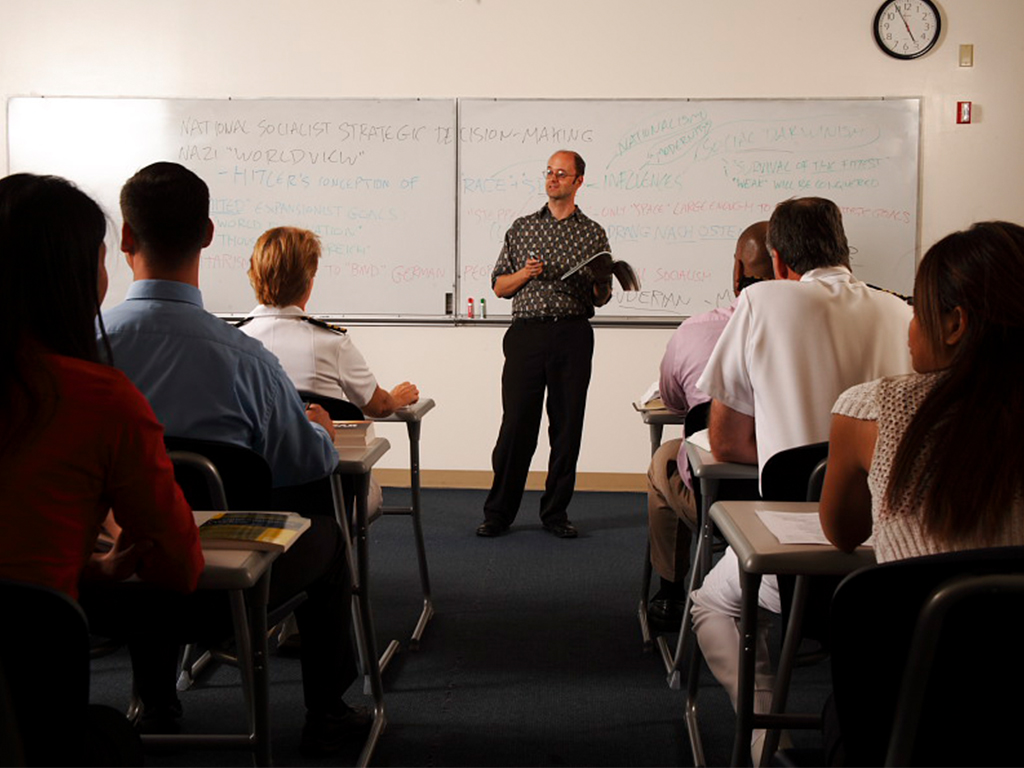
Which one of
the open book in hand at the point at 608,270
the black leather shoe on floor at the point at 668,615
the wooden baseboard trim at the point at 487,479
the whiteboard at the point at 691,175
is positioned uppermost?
the whiteboard at the point at 691,175

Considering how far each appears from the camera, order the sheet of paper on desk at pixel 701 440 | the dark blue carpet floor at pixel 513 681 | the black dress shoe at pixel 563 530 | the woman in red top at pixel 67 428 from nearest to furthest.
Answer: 1. the woman in red top at pixel 67 428
2. the dark blue carpet floor at pixel 513 681
3. the sheet of paper on desk at pixel 701 440
4. the black dress shoe at pixel 563 530

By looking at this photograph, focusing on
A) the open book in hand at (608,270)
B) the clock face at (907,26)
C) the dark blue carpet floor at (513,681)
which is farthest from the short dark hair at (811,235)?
the clock face at (907,26)

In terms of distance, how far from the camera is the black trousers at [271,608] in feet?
6.05

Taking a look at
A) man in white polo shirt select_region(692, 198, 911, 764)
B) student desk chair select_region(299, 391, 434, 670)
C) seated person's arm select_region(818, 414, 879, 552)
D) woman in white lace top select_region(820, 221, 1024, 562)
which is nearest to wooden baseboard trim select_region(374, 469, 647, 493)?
student desk chair select_region(299, 391, 434, 670)

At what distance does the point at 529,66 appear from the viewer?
5230 mm

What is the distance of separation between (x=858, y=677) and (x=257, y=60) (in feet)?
16.3

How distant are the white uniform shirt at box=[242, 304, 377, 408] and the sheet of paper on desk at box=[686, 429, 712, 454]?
976mm

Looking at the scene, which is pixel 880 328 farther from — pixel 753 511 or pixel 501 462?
pixel 501 462

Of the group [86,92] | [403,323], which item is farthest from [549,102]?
[86,92]

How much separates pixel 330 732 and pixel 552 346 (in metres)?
2.47

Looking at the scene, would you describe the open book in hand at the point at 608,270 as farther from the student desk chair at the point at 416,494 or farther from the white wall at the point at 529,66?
the student desk chair at the point at 416,494

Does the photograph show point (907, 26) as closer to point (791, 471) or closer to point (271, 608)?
point (791, 471)

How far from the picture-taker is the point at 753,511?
1783 mm

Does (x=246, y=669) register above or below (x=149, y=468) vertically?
below
